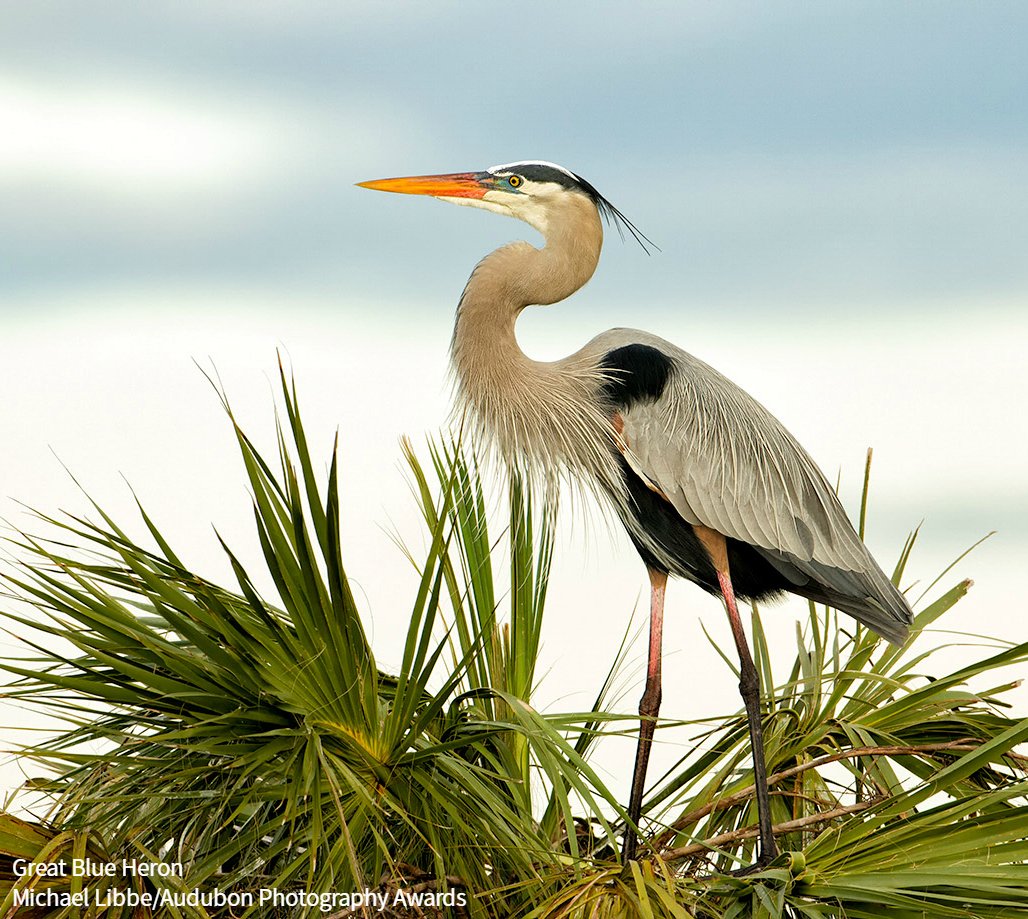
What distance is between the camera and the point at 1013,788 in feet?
11.4

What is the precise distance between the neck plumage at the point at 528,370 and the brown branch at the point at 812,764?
1334 millimetres

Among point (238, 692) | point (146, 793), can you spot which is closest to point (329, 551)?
point (238, 692)

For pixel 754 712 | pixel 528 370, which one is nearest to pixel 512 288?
pixel 528 370

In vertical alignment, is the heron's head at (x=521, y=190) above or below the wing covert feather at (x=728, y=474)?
above

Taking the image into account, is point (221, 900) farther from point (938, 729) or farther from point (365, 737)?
point (938, 729)

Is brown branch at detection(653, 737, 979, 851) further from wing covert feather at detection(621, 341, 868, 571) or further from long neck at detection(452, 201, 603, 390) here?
long neck at detection(452, 201, 603, 390)

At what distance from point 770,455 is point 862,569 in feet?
1.88

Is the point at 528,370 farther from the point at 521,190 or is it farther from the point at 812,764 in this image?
the point at 812,764

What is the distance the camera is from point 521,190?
5043 mm

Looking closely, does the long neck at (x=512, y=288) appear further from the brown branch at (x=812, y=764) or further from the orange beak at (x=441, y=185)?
the brown branch at (x=812, y=764)

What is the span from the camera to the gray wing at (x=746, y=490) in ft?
16.2

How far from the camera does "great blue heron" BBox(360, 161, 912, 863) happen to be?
4.95 metres

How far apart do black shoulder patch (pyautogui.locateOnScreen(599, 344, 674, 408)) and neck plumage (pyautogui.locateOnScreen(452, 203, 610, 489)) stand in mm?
70

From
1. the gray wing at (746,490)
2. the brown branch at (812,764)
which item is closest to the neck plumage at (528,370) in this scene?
the gray wing at (746,490)
